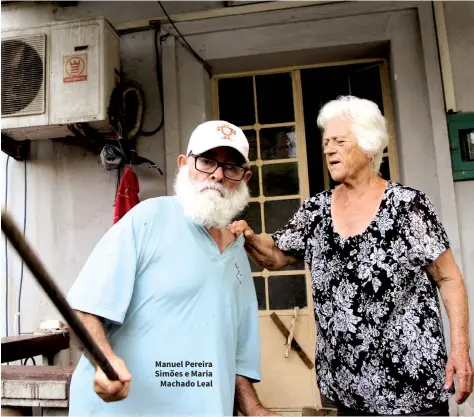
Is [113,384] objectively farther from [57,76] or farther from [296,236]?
[57,76]

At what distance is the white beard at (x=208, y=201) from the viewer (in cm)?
168

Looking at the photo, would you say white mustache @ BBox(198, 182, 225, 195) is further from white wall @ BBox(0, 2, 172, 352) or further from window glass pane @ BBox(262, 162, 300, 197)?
window glass pane @ BBox(262, 162, 300, 197)

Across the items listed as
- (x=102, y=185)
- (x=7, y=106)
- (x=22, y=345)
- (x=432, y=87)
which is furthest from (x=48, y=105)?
(x=432, y=87)

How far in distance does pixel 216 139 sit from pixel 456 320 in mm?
1258

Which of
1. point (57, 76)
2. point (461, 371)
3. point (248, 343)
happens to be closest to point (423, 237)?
point (461, 371)

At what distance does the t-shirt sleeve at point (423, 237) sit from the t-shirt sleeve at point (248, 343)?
704 mm

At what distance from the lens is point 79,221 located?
3.92 metres

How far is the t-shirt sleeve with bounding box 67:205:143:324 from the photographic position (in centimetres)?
141

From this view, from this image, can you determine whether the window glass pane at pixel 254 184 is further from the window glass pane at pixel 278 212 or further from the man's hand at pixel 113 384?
the man's hand at pixel 113 384

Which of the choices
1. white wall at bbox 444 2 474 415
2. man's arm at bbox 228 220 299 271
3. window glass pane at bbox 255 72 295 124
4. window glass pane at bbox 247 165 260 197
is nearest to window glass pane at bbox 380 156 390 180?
white wall at bbox 444 2 474 415

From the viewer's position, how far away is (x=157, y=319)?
151 centimetres

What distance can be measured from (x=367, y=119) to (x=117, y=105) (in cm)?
226

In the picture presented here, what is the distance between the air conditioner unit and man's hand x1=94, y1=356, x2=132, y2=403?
256 centimetres

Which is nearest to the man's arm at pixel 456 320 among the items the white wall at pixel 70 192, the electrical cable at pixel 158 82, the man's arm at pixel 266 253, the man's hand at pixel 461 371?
the man's hand at pixel 461 371
